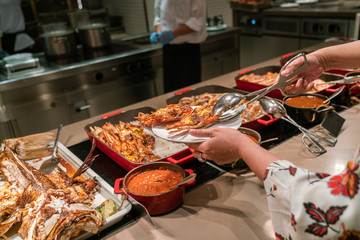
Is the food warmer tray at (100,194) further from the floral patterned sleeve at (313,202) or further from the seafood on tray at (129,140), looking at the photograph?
the floral patterned sleeve at (313,202)

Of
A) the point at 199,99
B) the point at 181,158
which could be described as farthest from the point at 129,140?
the point at 199,99

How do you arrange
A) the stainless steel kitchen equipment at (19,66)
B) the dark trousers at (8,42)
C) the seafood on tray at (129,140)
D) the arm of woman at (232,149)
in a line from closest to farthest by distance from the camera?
the arm of woman at (232,149), the seafood on tray at (129,140), the stainless steel kitchen equipment at (19,66), the dark trousers at (8,42)

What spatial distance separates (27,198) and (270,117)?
133 centimetres

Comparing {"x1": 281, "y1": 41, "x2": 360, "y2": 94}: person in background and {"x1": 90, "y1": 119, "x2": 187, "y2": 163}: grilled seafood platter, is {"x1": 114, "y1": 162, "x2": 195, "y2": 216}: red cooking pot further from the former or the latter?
{"x1": 281, "y1": 41, "x2": 360, "y2": 94}: person in background

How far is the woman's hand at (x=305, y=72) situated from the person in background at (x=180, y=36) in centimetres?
181

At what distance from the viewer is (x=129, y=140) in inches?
67.4

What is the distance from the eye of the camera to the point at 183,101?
85.0 inches

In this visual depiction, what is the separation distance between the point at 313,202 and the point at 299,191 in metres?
0.05

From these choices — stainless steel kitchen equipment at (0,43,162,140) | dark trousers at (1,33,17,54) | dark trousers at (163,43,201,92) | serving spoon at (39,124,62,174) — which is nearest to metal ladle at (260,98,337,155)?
serving spoon at (39,124,62,174)

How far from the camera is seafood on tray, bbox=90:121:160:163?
5.26ft

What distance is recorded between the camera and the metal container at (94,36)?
155 inches

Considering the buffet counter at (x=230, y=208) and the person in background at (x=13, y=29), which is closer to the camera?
the buffet counter at (x=230, y=208)

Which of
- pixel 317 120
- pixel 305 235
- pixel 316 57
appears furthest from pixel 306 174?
pixel 317 120

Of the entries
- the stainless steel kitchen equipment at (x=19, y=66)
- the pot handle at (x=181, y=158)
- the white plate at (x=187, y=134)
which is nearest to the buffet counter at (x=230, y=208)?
the pot handle at (x=181, y=158)
